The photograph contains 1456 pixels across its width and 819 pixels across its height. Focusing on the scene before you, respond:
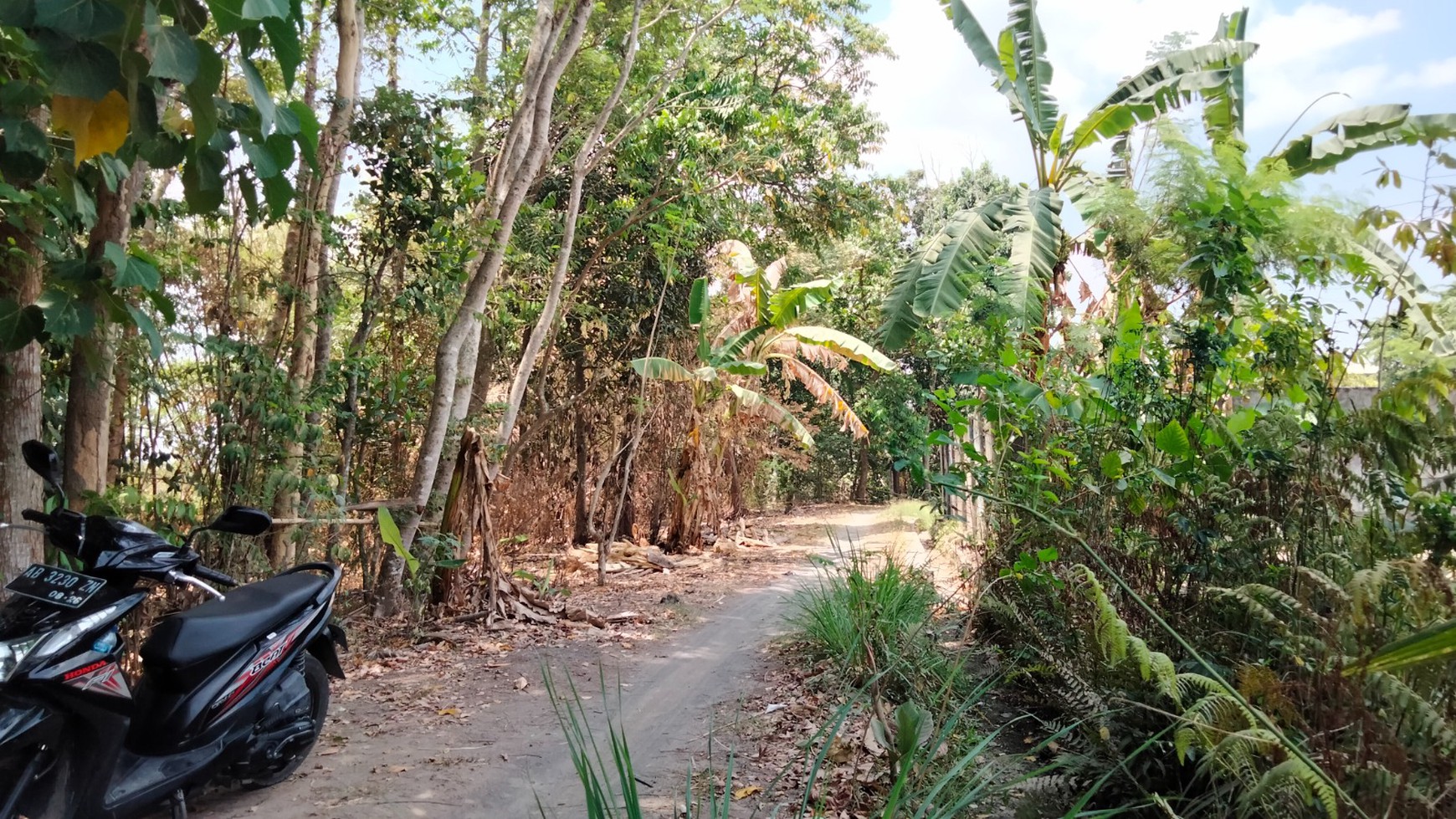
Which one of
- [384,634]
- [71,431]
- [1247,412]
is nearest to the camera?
[1247,412]

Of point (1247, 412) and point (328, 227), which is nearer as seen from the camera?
point (1247, 412)

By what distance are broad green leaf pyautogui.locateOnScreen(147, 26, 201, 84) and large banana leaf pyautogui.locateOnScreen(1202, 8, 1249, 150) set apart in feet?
18.3

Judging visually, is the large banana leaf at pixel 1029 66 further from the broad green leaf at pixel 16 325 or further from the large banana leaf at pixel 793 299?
the broad green leaf at pixel 16 325

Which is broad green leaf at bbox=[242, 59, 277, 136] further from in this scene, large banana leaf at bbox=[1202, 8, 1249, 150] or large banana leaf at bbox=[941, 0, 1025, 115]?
large banana leaf at bbox=[941, 0, 1025, 115]

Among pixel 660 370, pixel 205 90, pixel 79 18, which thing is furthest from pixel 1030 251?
pixel 79 18

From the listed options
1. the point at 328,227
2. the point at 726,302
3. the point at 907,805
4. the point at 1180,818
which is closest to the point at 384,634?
the point at 328,227

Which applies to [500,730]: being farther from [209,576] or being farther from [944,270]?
[944,270]

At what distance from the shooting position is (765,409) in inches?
581

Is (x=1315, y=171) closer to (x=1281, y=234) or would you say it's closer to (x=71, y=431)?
(x=1281, y=234)

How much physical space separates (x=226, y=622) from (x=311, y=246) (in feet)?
13.0

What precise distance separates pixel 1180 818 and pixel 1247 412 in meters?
1.76

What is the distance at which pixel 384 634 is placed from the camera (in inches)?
268

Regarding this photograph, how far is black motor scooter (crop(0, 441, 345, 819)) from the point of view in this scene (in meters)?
2.71

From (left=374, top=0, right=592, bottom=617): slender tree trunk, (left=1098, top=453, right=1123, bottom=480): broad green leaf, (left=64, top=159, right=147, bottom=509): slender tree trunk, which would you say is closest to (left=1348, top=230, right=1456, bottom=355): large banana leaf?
(left=1098, top=453, right=1123, bottom=480): broad green leaf
